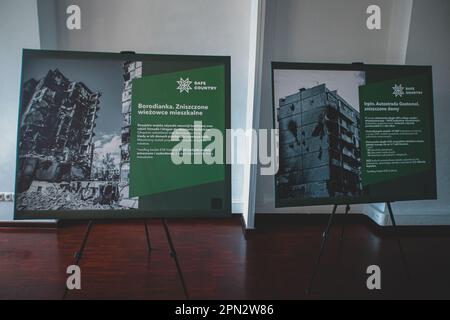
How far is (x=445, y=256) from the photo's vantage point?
3.03 metres

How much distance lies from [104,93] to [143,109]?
218mm

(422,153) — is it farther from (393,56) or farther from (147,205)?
(147,205)

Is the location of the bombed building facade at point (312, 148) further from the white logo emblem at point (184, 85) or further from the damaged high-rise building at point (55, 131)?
the damaged high-rise building at point (55, 131)

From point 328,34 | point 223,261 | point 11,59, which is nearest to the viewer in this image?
point 223,261

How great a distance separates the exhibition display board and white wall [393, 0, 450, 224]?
2128 millimetres

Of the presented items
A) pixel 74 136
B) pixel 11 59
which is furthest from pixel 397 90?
pixel 11 59

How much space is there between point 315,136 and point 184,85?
804 millimetres

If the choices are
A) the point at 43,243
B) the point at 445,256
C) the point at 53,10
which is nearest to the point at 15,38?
the point at 53,10

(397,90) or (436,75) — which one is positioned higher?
(436,75)

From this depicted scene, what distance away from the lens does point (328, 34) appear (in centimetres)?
352

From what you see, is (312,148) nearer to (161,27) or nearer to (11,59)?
(161,27)

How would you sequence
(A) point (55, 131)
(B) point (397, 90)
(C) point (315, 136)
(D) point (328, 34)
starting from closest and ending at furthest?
(A) point (55, 131), (C) point (315, 136), (B) point (397, 90), (D) point (328, 34)

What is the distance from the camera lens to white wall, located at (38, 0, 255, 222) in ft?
11.3

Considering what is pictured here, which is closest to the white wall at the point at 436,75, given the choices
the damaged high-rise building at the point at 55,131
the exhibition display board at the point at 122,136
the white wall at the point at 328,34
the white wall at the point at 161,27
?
the white wall at the point at 328,34
